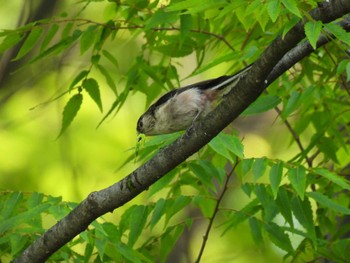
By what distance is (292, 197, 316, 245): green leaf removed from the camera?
3.85m

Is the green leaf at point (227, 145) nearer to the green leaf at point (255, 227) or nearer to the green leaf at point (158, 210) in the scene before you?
the green leaf at point (158, 210)

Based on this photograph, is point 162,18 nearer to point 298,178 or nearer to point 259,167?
point 259,167

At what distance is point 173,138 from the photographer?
3.98 meters

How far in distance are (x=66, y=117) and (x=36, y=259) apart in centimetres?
112

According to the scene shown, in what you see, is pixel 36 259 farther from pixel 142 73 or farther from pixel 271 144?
pixel 271 144

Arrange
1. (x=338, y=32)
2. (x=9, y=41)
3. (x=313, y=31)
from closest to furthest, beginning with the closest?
(x=313, y=31), (x=338, y=32), (x=9, y=41)

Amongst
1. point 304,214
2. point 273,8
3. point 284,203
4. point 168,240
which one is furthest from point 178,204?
point 273,8

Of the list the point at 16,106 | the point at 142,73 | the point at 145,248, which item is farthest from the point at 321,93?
the point at 16,106

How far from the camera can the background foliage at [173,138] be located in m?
3.73

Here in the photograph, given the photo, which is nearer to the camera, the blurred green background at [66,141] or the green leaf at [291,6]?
the green leaf at [291,6]

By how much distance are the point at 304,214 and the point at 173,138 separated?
2.71 ft

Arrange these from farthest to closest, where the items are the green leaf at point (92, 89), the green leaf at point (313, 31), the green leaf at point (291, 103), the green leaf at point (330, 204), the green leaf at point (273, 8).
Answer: the green leaf at point (92, 89)
the green leaf at point (291, 103)
the green leaf at point (330, 204)
the green leaf at point (273, 8)
the green leaf at point (313, 31)

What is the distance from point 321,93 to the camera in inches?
181

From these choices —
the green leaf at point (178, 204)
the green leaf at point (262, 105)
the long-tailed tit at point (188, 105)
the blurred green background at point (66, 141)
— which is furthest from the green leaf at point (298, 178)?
the blurred green background at point (66, 141)
